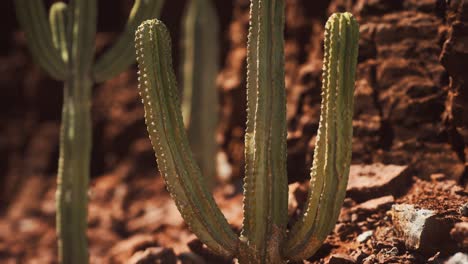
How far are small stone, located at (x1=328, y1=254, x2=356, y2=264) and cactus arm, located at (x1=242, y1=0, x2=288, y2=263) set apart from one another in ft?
0.98

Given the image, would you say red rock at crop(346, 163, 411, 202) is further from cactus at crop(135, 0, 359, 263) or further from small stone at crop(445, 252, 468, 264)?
small stone at crop(445, 252, 468, 264)

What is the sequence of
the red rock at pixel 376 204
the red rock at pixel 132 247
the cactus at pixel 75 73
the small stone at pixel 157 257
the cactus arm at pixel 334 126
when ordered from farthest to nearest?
the red rock at pixel 132 247 → the cactus at pixel 75 73 → the small stone at pixel 157 257 → the red rock at pixel 376 204 → the cactus arm at pixel 334 126

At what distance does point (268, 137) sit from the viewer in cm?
337

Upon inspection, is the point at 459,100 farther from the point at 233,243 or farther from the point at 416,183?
the point at 233,243

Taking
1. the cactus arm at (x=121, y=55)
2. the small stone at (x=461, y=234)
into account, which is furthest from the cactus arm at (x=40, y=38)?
the small stone at (x=461, y=234)

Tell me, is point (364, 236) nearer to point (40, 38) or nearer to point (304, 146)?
point (304, 146)

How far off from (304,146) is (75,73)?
184 centimetres

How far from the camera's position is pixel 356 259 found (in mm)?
3398

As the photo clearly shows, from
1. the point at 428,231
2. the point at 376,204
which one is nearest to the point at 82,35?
the point at 376,204

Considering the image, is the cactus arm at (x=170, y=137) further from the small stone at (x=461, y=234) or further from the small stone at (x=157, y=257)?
the small stone at (x=461, y=234)

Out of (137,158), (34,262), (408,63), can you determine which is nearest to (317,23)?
(408,63)

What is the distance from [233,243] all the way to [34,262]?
378 centimetres

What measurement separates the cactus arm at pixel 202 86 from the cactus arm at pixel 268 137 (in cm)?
303

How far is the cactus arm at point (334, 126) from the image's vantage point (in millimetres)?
3135
